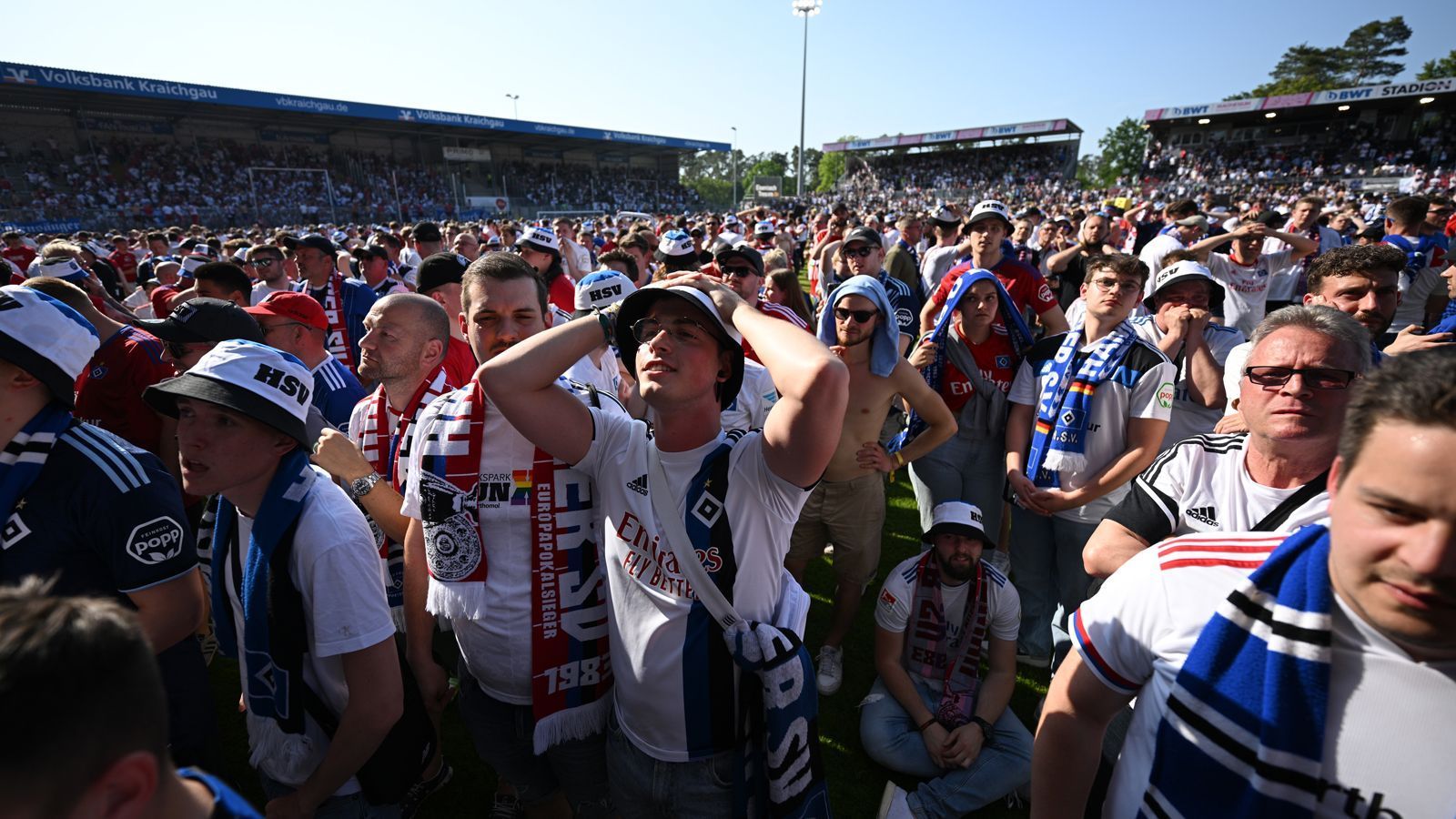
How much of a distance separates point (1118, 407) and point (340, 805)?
3947 millimetres

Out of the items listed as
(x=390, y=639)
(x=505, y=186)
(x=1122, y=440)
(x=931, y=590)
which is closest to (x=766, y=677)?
(x=390, y=639)

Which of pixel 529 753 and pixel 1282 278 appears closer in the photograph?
pixel 529 753

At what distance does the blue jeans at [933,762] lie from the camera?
3.29 metres

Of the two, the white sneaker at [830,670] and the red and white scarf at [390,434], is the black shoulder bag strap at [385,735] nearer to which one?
the red and white scarf at [390,434]

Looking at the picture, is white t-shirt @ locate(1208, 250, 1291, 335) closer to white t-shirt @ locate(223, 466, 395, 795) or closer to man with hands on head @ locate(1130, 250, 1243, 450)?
man with hands on head @ locate(1130, 250, 1243, 450)

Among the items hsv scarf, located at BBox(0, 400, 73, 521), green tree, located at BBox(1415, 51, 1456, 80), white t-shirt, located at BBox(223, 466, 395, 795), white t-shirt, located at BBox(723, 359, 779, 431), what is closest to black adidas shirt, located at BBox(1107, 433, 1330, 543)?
white t-shirt, located at BBox(723, 359, 779, 431)

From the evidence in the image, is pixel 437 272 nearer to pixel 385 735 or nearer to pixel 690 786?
pixel 385 735

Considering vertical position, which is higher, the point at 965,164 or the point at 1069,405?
the point at 965,164

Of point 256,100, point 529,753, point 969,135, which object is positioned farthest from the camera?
point 969,135

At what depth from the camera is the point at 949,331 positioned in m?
4.66

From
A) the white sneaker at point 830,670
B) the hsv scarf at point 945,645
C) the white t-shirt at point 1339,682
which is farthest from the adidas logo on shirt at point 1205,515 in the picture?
the white sneaker at point 830,670

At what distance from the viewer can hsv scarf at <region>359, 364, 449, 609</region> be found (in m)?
3.07

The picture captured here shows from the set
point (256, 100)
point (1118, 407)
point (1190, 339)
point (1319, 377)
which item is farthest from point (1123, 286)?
point (256, 100)

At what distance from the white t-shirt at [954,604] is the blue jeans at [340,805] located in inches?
102
